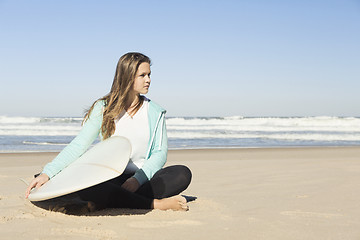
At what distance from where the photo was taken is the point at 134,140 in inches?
116

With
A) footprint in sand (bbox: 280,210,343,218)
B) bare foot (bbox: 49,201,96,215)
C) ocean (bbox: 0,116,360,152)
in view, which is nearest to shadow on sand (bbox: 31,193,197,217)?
bare foot (bbox: 49,201,96,215)

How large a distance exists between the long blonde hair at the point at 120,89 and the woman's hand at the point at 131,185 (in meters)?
0.40

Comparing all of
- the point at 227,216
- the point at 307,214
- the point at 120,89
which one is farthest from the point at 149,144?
the point at 307,214

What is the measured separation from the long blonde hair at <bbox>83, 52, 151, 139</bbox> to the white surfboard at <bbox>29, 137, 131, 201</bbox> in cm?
17

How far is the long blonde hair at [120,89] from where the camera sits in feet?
9.48

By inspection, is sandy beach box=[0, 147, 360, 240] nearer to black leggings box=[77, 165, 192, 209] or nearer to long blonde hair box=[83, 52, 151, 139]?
black leggings box=[77, 165, 192, 209]

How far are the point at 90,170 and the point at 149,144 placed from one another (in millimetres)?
525

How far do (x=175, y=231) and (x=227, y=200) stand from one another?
4.36 ft

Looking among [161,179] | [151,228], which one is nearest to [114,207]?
[161,179]

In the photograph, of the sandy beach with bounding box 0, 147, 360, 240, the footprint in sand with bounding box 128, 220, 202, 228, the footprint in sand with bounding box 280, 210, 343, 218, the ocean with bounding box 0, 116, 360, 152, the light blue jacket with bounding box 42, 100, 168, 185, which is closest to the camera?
the sandy beach with bounding box 0, 147, 360, 240

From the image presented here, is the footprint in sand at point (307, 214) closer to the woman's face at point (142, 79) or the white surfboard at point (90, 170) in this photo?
the white surfboard at point (90, 170)

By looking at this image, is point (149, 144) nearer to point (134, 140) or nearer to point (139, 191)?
point (134, 140)

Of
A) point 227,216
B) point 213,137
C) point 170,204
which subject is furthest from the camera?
point 213,137

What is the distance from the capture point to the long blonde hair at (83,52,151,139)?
2.89 m
